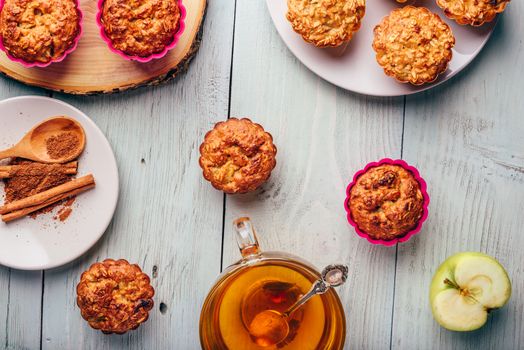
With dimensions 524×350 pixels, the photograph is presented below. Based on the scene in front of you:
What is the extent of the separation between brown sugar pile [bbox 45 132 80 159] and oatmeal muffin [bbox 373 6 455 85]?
890 millimetres

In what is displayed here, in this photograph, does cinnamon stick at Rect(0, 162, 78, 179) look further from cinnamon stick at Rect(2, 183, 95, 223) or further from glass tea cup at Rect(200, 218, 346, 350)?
Answer: glass tea cup at Rect(200, 218, 346, 350)

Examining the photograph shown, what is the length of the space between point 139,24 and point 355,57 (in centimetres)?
61

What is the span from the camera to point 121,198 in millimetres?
2062

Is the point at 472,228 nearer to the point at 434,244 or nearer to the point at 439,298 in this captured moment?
the point at 434,244

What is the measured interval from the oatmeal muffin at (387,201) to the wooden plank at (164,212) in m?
→ 0.43

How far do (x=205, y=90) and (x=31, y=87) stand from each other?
50cm

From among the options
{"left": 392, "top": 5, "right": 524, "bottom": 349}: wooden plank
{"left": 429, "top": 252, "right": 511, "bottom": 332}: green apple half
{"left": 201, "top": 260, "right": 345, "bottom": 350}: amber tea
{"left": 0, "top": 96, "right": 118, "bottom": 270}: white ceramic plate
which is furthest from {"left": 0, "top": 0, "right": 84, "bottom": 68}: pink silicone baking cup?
{"left": 429, "top": 252, "right": 511, "bottom": 332}: green apple half

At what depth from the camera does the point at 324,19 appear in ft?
6.19

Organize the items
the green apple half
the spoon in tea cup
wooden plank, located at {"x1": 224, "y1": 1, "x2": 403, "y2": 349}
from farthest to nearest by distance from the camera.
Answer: wooden plank, located at {"x1": 224, "y1": 1, "x2": 403, "y2": 349}, the green apple half, the spoon in tea cup

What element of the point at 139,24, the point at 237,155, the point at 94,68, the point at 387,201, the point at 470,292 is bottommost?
the point at 470,292

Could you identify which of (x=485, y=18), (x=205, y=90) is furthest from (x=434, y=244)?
(x=205, y=90)

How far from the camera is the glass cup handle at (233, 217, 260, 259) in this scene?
1.85 meters

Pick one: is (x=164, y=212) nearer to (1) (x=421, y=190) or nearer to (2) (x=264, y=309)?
(2) (x=264, y=309)

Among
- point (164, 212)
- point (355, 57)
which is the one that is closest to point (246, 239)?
point (164, 212)
